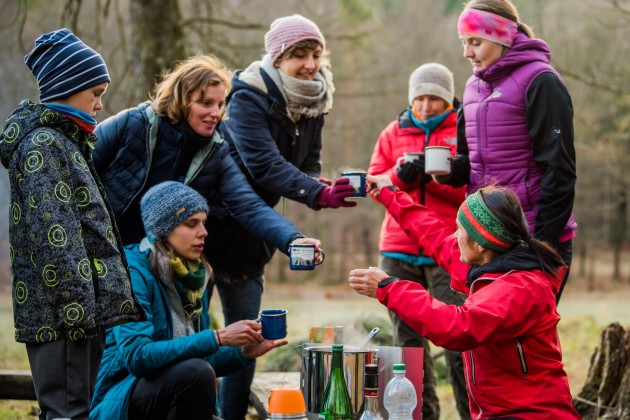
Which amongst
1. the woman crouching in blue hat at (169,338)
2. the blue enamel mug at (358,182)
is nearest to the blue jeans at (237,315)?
the woman crouching in blue hat at (169,338)

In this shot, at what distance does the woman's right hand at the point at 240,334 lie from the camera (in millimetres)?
3262

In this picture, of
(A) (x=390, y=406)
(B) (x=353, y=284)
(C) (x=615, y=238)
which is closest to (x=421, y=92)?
(B) (x=353, y=284)

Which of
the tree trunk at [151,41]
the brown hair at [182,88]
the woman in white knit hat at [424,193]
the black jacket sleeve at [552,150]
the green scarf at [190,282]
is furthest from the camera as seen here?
the tree trunk at [151,41]

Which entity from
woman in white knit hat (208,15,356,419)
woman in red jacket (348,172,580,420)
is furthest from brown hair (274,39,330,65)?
woman in red jacket (348,172,580,420)

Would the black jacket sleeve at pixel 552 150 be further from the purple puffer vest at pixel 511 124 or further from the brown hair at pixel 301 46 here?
the brown hair at pixel 301 46

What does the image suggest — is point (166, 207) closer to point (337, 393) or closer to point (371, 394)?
point (337, 393)

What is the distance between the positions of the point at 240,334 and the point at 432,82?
188 cm

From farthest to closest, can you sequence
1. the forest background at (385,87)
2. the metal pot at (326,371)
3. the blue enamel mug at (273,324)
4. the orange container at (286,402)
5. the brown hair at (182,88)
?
the forest background at (385,87) → the brown hair at (182,88) → the blue enamel mug at (273,324) → the metal pot at (326,371) → the orange container at (286,402)

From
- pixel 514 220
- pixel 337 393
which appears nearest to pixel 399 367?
pixel 337 393

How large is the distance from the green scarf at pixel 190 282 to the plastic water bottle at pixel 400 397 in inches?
38.2

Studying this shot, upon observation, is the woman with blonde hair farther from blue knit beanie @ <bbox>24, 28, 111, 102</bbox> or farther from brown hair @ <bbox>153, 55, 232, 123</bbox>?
blue knit beanie @ <bbox>24, 28, 111, 102</bbox>

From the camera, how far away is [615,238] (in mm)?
22188

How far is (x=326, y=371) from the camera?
3.13m

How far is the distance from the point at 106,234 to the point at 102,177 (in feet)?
2.73
